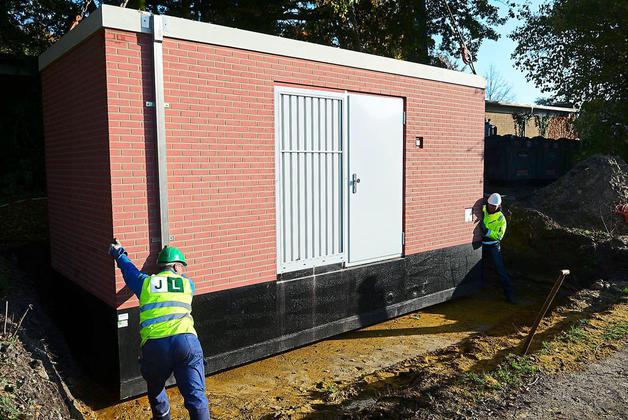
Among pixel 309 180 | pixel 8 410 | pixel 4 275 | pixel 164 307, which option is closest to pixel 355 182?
pixel 309 180

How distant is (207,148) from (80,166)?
1611 mm

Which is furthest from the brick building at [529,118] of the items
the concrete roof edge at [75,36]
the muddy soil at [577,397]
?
the concrete roof edge at [75,36]

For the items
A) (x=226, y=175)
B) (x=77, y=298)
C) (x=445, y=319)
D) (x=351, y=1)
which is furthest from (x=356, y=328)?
(x=351, y=1)

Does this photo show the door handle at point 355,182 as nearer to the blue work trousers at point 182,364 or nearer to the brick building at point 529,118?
the blue work trousers at point 182,364

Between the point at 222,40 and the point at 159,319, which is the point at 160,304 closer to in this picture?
the point at 159,319

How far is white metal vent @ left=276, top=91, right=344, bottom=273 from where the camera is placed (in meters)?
6.90

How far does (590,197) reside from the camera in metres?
13.7

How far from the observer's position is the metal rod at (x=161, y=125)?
18.3ft

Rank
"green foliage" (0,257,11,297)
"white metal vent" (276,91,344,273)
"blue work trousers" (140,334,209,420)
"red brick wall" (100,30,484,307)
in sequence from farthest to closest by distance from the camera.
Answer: "white metal vent" (276,91,344,273) → "green foliage" (0,257,11,297) → "red brick wall" (100,30,484,307) → "blue work trousers" (140,334,209,420)

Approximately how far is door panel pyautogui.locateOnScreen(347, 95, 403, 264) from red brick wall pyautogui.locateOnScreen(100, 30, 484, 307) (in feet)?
1.31

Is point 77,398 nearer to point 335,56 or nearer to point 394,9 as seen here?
point 335,56

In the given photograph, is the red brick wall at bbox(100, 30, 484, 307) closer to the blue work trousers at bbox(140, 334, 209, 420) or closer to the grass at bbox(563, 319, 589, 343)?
the blue work trousers at bbox(140, 334, 209, 420)

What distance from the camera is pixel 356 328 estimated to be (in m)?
7.98

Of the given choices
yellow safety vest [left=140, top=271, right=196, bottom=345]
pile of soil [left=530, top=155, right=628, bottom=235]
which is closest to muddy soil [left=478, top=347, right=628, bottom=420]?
yellow safety vest [left=140, top=271, right=196, bottom=345]
